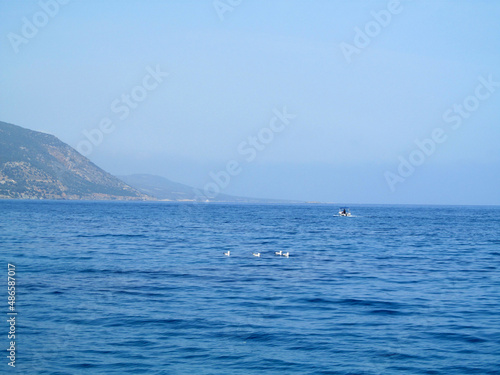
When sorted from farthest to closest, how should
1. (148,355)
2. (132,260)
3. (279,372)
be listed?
(132,260)
(148,355)
(279,372)

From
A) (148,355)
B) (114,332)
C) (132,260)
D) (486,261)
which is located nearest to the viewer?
(148,355)

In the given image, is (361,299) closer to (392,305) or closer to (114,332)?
(392,305)

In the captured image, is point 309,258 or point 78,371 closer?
point 78,371

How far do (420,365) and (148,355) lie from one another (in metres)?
8.13

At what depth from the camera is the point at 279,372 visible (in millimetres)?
14758

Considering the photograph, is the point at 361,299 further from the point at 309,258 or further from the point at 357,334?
the point at 309,258

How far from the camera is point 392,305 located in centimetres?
2297

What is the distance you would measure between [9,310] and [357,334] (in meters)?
13.5

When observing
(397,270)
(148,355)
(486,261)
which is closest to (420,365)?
(148,355)

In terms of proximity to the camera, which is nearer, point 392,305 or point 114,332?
point 114,332

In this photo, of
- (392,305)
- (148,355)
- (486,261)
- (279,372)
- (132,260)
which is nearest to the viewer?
(279,372)

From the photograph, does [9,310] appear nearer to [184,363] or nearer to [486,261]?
[184,363]

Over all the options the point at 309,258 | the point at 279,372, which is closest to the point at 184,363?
the point at 279,372

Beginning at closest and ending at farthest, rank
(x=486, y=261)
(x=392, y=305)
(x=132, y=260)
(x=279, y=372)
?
(x=279, y=372) < (x=392, y=305) < (x=132, y=260) < (x=486, y=261)
